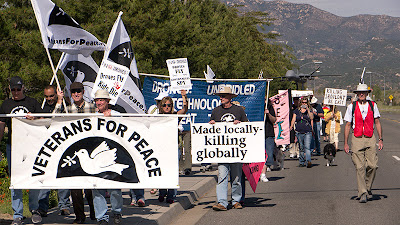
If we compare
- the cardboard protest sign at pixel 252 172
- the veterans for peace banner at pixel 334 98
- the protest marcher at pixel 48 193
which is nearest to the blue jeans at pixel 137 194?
the protest marcher at pixel 48 193

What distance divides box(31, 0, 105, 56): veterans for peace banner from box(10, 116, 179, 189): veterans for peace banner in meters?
1.45

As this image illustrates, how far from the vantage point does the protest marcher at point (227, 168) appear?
10.6 metres

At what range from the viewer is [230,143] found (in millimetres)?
10719

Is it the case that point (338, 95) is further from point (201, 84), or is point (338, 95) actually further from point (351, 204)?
point (351, 204)

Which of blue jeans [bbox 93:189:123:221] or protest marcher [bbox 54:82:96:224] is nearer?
blue jeans [bbox 93:189:123:221]

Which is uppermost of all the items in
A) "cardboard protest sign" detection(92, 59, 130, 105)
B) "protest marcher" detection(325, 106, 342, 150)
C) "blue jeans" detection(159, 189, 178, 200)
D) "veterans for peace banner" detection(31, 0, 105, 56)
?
"veterans for peace banner" detection(31, 0, 105, 56)

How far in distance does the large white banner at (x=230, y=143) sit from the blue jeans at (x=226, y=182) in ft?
0.54

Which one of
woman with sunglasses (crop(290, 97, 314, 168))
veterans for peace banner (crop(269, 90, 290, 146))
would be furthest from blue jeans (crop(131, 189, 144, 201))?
woman with sunglasses (crop(290, 97, 314, 168))

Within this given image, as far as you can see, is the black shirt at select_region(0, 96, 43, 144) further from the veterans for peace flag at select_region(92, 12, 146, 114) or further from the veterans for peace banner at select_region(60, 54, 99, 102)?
the veterans for peace banner at select_region(60, 54, 99, 102)

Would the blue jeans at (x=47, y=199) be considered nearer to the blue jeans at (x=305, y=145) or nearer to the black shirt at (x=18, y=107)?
the black shirt at (x=18, y=107)

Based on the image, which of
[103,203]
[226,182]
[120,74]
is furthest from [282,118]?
[103,203]

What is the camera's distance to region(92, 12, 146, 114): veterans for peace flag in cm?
988

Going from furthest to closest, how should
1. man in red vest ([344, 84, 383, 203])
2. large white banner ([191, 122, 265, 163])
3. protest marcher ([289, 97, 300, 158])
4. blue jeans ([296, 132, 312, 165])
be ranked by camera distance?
1. protest marcher ([289, 97, 300, 158])
2. blue jeans ([296, 132, 312, 165])
3. man in red vest ([344, 84, 383, 203])
4. large white banner ([191, 122, 265, 163])

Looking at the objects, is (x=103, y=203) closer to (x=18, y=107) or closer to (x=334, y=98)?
(x=18, y=107)
